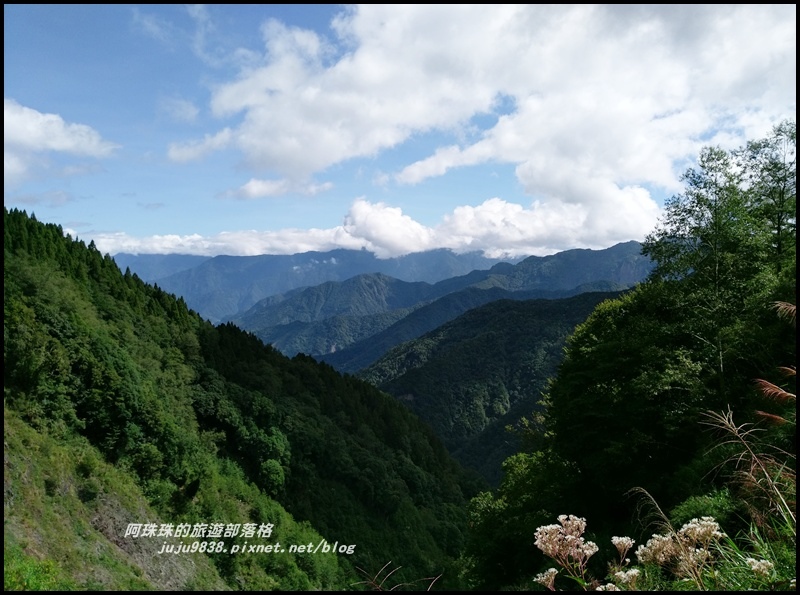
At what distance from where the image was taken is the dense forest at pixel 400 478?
23.0ft

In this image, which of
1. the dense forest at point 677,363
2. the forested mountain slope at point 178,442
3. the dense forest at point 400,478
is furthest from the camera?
the forested mountain slope at point 178,442

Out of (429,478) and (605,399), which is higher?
(605,399)

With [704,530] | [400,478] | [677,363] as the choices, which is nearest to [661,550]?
[704,530]

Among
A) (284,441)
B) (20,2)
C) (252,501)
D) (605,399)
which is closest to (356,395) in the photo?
(284,441)

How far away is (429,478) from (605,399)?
53764 millimetres

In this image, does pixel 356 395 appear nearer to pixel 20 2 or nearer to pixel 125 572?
pixel 125 572

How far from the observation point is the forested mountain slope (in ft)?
86.5

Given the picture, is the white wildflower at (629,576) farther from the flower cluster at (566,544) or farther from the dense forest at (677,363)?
the dense forest at (677,363)

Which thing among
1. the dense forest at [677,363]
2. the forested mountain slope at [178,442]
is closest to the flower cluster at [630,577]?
the dense forest at [677,363]

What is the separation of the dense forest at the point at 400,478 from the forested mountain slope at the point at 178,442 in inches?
7.6

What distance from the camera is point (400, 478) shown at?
6059 cm

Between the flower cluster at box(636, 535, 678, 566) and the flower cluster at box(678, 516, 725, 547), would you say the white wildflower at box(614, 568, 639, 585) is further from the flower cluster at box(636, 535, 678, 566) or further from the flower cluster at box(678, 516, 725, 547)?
the flower cluster at box(678, 516, 725, 547)

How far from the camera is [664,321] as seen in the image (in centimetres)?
1936

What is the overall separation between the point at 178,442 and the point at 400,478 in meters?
33.0
